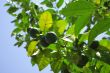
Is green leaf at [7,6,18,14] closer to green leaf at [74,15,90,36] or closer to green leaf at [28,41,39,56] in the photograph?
green leaf at [28,41,39,56]

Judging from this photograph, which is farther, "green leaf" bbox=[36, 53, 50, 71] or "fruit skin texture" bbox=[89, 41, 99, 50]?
"green leaf" bbox=[36, 53, 50, 71]

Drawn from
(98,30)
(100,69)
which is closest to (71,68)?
(100,69)

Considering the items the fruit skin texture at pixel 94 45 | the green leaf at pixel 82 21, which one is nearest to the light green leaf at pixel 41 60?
the fruit skin texture at pixel 94 45

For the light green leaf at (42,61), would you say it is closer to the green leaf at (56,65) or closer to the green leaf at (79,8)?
the green leaf at (56,65)

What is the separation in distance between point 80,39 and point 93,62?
9.0 inches

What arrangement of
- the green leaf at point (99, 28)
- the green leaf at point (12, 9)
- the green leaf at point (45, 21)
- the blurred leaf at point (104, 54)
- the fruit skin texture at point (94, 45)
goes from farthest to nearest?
the green leaf at point (12, 9), the green leaf at point (45, 21), the fruit skin texture at point (94, 45), the blurred leaf at point (104, 54), the green leaf at point (99, 28)

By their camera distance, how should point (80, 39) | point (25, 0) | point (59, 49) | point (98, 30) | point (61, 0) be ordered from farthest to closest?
point (25, 0), point (61, 0), point (59, 49), point (80, 39), point (98, 30)

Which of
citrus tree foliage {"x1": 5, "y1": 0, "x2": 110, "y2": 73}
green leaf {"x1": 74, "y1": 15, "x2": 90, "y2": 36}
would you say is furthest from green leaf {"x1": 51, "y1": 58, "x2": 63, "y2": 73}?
green leaf {"x1": 74, "y1": 15, "x2": 90, "y2": 36}

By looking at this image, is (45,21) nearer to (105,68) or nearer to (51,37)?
(51,37)

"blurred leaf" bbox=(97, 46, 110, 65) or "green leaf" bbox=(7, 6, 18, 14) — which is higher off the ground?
"blurred leaf" bbox=(97, 46, 110, 65)

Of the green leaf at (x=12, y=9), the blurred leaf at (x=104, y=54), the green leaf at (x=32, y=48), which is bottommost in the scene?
the green leaf at (x=12, y=9)

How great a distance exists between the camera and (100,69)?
1.39 metres

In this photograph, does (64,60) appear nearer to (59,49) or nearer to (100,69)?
(59,49)

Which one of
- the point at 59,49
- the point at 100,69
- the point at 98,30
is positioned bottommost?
the point at 100,69
